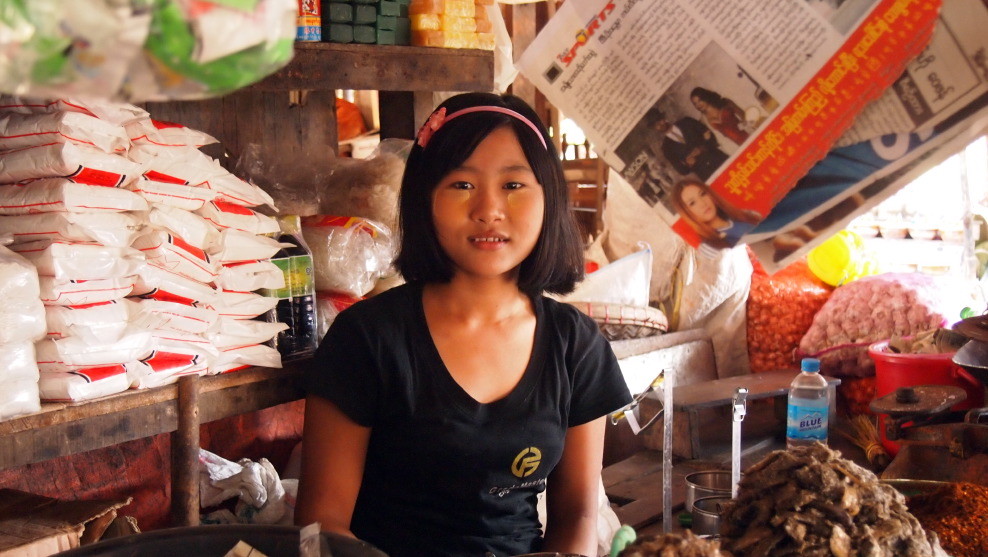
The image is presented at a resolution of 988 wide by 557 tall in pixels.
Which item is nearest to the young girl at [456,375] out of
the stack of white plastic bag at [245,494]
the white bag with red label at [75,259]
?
the white bag with red label at [75,259]

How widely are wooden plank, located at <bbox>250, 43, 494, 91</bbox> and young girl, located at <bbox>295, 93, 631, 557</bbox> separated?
0.21m

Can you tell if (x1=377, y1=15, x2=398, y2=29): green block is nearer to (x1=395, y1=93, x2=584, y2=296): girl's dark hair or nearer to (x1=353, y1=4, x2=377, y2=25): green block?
(x1=353, y1=4, x2=377, y2=25): green block

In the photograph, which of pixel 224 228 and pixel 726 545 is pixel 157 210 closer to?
pixel 224 228

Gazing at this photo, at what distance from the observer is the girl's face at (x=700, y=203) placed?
1.46 meters

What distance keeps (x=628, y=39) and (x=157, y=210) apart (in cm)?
80

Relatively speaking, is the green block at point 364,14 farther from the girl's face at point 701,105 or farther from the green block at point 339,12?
the girl's face at point 701,105

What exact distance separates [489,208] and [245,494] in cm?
92

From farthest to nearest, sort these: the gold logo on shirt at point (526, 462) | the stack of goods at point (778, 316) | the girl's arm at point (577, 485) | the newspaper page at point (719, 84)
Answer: the stack of goods at point (778, 316), the girl's arm at point (577, 485), the gold logo on shirt at point (526, 462), the newspaper page at point (719, 84)

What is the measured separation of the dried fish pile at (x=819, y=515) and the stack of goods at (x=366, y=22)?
112 centimetres

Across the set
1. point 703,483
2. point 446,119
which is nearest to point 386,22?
point 446,119

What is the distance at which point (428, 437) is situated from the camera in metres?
1.38

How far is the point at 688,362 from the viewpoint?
3652 millimetres

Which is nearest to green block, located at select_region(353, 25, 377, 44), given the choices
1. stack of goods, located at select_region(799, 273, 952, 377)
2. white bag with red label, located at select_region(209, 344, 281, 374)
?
white bag with red label, located at select_region(209, 344, 281, 374)

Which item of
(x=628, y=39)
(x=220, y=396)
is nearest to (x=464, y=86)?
(x=628, y=39)
